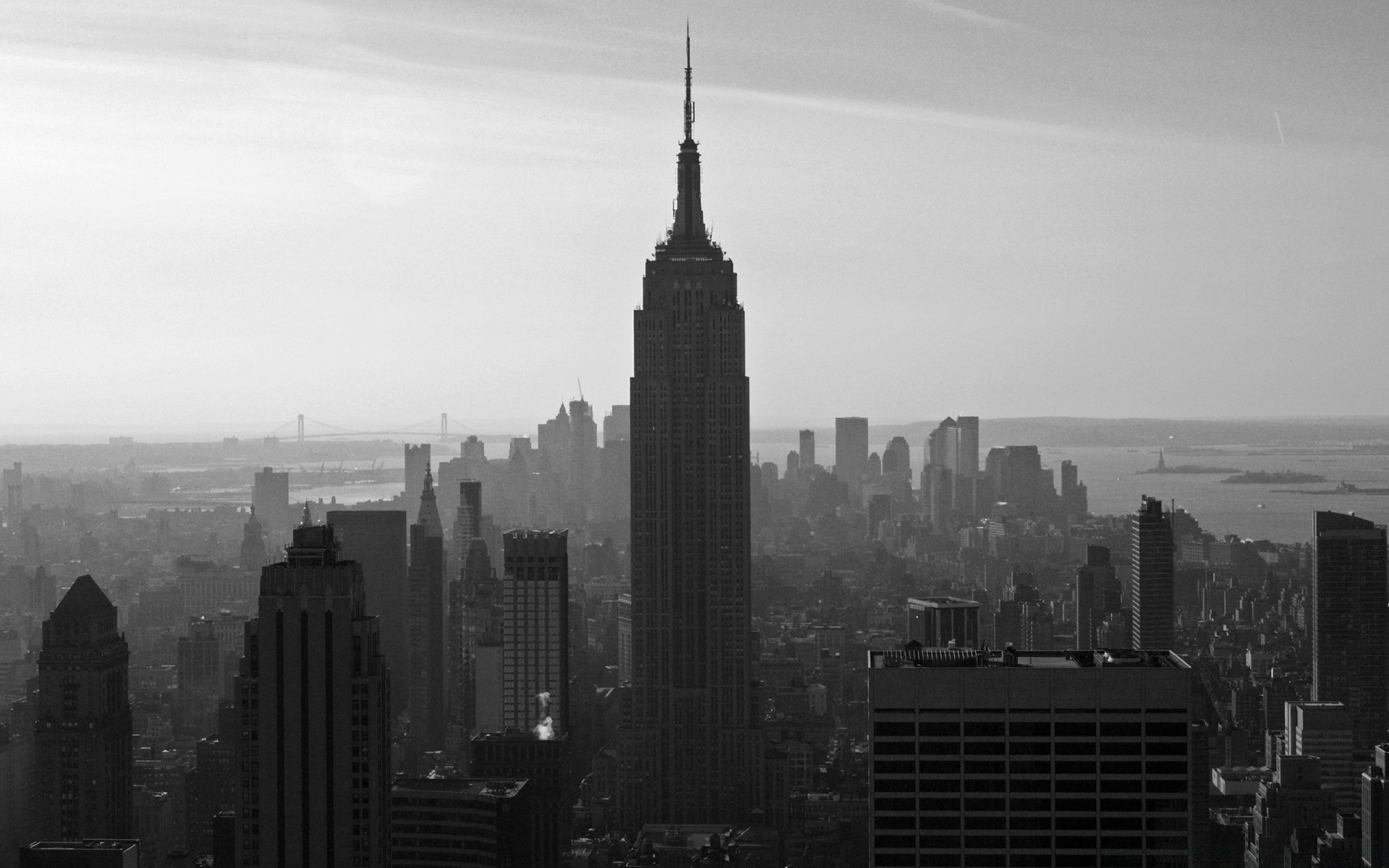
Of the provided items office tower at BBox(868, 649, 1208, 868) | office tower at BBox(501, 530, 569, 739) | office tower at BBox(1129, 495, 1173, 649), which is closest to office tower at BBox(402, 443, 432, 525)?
office tower at BBox(501, 530, 569, 739)

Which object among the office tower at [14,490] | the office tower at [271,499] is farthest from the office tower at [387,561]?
the office tower at [14,490]

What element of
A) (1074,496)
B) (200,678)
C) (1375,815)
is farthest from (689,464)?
(1375,815)

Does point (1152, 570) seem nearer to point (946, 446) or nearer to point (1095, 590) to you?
point (1095, 590)

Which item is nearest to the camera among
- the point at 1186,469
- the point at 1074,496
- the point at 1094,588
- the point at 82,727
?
the point at 82,727

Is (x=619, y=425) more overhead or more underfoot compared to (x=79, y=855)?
more overhead

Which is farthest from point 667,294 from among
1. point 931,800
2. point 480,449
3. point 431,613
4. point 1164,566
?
point 931,800

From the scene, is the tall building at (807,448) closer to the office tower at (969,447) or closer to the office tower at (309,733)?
the office tower at (969,447)
